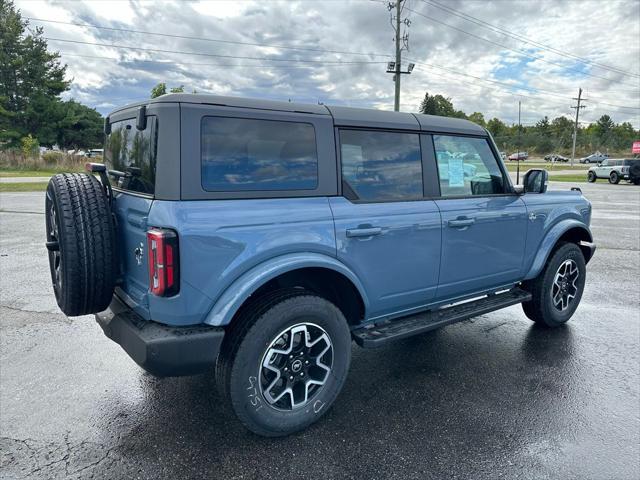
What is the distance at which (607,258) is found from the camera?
7648mm

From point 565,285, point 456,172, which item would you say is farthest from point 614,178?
point 456,172

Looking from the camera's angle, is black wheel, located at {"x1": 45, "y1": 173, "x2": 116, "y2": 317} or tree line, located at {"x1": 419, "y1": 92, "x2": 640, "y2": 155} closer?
black wheel, located at {"x1": 45, "y1": 173, "x2": 116, "y2": 317}

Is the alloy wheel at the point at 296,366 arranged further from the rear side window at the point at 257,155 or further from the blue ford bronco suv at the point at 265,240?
the rear side window at the point at 257,155

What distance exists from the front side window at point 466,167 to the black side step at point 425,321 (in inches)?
37.0

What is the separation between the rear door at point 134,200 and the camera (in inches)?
95.5

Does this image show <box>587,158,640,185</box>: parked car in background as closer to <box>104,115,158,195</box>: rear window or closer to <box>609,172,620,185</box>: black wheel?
<box>609,172,620,185</box>: black wheel

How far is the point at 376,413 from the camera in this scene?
9.62ft

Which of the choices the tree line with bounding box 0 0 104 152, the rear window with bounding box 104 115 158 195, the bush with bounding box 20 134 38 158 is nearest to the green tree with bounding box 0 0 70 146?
the tree line with bounding box 0 0 104 152

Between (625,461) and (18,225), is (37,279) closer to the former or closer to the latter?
(18,225)

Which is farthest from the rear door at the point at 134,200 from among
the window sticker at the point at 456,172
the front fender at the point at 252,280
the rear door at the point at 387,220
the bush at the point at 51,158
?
the bush at the point at 51,158

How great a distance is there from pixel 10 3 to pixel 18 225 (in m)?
46.5

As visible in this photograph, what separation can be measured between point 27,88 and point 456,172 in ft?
171

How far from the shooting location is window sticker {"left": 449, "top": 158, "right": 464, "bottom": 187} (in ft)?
11.7

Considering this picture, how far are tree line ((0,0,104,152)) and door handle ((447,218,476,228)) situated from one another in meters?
46.0
